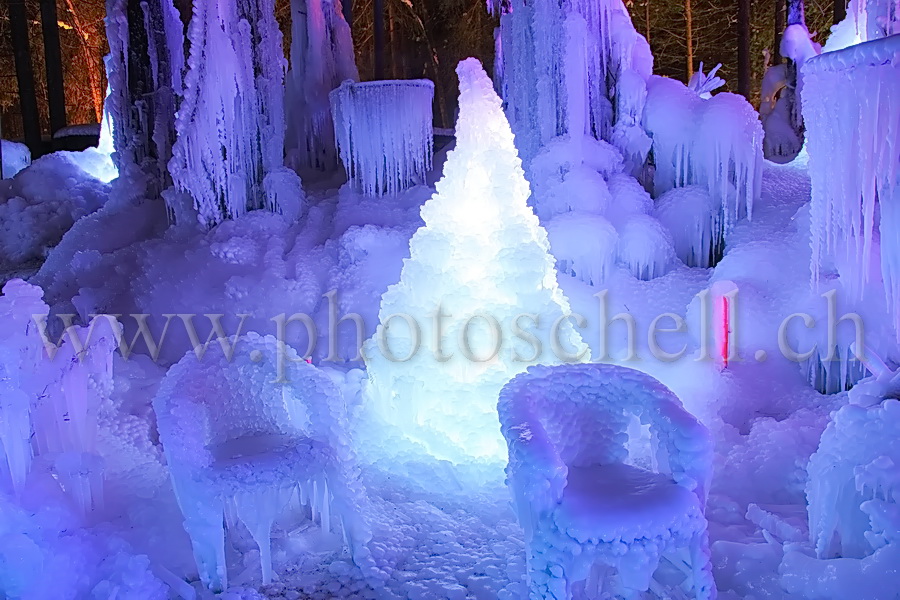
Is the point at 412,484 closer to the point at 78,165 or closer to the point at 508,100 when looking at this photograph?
the point at 508,100

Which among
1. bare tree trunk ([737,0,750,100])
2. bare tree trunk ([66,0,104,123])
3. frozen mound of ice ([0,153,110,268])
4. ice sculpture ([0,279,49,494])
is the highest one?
bare tree trunk ([66,0,104,123])

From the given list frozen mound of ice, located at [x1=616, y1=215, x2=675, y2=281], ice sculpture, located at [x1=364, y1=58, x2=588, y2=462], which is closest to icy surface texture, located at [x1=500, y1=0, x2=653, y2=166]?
frozen mound of ice, located at [x1=616, y1=215, x2=675, y2=281]

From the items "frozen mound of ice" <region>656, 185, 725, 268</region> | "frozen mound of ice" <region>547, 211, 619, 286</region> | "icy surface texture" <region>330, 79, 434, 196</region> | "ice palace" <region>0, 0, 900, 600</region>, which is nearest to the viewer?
"ice palace" <region>0, 0, 900, 600</region>

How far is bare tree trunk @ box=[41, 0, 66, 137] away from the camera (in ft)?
40.5

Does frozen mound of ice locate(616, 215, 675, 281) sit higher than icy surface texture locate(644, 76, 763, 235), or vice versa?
icy surface texture locate(644, 76, 763, 235)

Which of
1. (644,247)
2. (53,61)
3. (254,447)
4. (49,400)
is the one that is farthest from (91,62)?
(254,447)

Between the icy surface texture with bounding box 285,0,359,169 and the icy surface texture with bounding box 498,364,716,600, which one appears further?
the icy surface texture with bounding box 285,0,359,169

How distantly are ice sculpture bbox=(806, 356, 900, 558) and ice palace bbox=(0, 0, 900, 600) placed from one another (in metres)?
0.02

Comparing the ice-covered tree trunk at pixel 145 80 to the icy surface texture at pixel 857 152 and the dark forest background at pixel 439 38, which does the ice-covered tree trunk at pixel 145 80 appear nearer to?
the dark forest background at pixel 439 38

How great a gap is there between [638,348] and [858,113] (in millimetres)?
3294

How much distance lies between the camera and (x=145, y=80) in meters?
9.02

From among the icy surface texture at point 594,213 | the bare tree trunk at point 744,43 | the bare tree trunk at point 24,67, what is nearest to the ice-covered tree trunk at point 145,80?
the bare tree trunk at point 24,67

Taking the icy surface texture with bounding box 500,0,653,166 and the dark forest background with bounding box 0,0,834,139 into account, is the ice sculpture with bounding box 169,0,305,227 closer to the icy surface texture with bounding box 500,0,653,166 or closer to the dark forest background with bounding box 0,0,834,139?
the icy surface texture with bounding box 500,0,653,166

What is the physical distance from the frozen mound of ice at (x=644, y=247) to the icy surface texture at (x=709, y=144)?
704 millimetres
